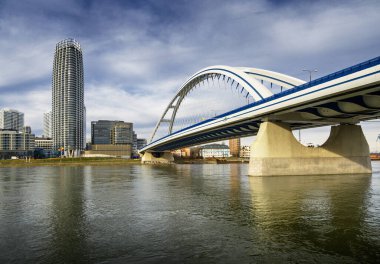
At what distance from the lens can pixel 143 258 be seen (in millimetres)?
10867

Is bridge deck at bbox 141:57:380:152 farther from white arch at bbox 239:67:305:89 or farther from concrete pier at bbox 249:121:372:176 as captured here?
white arch at bbox 239:67:305:89

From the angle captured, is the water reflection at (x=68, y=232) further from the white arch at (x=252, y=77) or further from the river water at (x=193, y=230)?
the white arch at (x=252, y=77)

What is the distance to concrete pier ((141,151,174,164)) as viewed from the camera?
458 feet

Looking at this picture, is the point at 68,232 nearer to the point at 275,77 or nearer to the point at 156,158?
the point at 275,77

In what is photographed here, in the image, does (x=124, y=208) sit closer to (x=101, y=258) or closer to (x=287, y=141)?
(x=101, y=258)

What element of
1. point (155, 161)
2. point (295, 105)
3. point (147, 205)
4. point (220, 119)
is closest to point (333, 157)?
point (295, 105)

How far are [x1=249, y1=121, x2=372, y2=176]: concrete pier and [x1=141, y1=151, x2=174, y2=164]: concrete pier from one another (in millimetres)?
96693

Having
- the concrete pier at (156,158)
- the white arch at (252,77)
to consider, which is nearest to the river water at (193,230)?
the white arch at (252,77)

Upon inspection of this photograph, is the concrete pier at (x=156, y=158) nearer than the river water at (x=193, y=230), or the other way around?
the river water at (x=193, y=230)

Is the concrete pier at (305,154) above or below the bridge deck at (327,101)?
below

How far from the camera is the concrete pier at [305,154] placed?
4462 cm

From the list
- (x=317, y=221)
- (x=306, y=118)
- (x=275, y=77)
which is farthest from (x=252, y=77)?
(x=317, y=221)

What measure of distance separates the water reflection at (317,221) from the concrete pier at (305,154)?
17747mm

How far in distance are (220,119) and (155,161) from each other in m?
85.0
